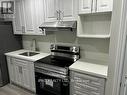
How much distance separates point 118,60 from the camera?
1163 millimetres

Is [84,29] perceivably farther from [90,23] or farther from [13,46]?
[13,46]

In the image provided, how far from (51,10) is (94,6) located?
0.86 metres

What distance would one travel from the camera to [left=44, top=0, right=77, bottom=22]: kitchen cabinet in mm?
1848

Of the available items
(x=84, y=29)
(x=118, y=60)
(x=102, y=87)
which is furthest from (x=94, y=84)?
(x=84, y=29)

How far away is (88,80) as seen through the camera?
1641 mm

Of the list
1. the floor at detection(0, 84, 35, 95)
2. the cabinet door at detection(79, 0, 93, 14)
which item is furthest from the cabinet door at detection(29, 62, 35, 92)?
the cabinet door at detection(79, 0, 93, 14)

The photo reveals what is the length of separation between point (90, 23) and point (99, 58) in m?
0.70

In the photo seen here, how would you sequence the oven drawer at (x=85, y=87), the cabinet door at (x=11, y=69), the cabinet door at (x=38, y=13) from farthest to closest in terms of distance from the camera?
the cabinet door at (x=11, y=69) → the cabinet door at (x=38, y=13) → the oven drawer at (x=85, y=87)

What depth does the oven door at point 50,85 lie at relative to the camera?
1.86 meters

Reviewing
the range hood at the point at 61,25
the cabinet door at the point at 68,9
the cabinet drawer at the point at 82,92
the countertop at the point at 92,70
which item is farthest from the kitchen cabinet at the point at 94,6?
the cabinet drawer at the point at 82,92

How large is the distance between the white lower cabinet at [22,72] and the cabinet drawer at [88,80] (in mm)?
982

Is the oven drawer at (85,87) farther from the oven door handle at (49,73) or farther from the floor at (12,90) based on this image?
the floor at (12,90)

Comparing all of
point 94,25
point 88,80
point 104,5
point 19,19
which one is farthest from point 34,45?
point 104,5

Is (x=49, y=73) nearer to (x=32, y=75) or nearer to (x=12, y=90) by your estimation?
(x=32, y=75)
